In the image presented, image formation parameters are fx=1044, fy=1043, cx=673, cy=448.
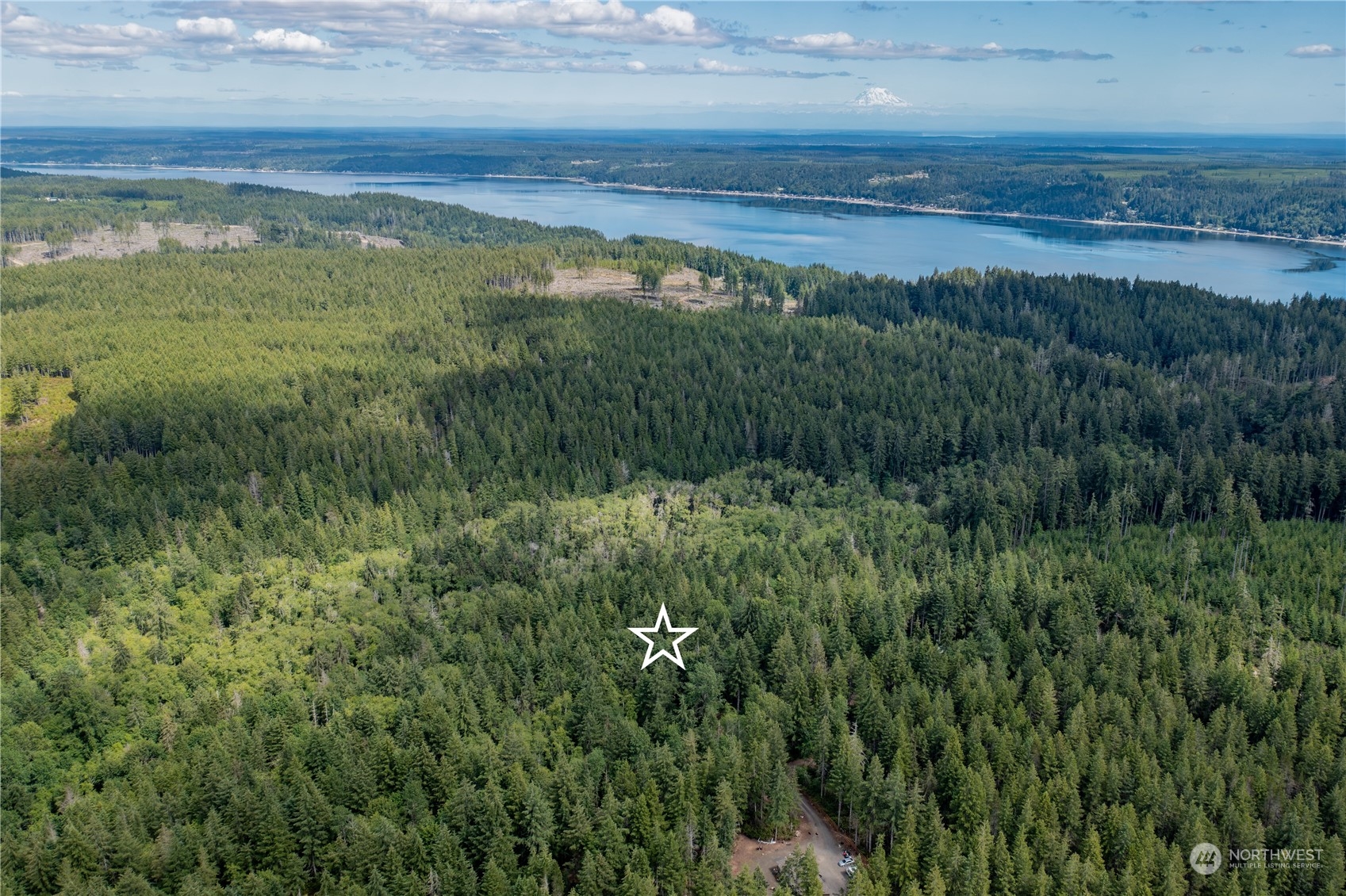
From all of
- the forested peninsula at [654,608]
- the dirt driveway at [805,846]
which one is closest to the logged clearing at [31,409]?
the forested peninsula at [654,608]

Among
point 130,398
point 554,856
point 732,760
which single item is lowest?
point 554,856

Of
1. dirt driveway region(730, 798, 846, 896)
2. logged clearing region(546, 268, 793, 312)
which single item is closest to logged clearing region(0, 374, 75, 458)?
logged clearing region(546, 268, 793, 312)

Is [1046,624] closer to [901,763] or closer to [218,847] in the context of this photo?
[901,763]

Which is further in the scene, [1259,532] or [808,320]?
[808,320]

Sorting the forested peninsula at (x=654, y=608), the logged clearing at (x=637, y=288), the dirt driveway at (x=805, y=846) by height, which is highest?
the logged clearing at (x=637, y=288)

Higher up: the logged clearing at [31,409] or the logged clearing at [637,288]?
the logged clearing at [637,288]

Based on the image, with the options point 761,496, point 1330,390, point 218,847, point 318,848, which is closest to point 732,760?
point 318,848

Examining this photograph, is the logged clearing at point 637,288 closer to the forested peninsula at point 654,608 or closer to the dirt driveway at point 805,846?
the forested peninsula at point 654,608

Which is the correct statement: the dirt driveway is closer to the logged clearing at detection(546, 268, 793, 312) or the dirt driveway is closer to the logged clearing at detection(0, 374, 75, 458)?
the logged clearing at detection(0, 374, 75, 458)
